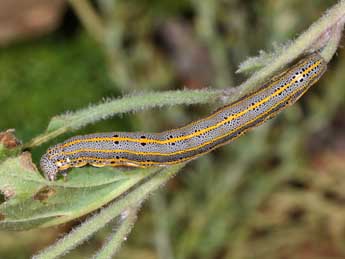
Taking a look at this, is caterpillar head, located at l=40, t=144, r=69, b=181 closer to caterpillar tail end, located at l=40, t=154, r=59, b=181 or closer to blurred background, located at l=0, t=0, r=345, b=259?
caterpillar tail end, located at l=40, t=154, r=59, b=181

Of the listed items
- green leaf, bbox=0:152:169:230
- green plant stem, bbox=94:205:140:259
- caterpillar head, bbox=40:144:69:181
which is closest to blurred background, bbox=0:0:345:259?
caterpillar head, bbox=40:144:69:181

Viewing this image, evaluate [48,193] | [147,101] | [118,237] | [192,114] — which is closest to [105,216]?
[118,237]

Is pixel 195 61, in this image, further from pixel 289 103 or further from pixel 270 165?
pixel 289 103

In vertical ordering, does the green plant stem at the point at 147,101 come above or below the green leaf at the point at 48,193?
above

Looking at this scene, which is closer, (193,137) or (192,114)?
(193,137)

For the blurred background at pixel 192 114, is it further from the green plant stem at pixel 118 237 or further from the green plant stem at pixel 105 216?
the green plant stem at pixel 118 237

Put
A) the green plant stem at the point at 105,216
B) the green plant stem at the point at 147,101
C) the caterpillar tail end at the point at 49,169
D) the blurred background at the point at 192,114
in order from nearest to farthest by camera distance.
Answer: the green plant stem at the point at 105,216
the green plant stem at the point at 147,101
the caterpillar tail end at the point at 49,169
the blurred background at the point at 192,114

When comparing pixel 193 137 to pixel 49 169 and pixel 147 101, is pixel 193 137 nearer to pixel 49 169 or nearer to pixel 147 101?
pixel 147 101

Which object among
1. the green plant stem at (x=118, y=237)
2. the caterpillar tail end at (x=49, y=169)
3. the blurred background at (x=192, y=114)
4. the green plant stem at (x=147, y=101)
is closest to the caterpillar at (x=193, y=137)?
the caterpillar tail end at (x=49, y=169)
